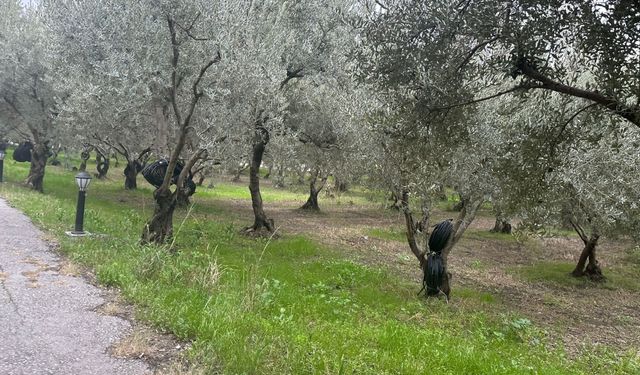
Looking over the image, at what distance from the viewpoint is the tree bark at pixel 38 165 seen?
2136 centimetres

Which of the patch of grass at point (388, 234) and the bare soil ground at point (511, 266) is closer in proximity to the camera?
the bare soil ground at point (511, 266)

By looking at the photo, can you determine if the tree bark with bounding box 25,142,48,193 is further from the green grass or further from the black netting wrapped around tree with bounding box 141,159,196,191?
the green grass

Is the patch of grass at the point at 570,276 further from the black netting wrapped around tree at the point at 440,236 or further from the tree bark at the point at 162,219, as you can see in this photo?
the tree bark at the point at 162,219

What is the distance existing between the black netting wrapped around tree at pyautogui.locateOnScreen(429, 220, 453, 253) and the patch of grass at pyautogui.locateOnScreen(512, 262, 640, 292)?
6051 mm

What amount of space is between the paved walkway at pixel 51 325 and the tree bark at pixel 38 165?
47.4 feet

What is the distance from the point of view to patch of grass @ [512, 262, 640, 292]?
16.0 meters

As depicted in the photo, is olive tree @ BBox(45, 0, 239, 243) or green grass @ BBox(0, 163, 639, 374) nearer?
green grass @ BBox(0, 163, 639, 374)

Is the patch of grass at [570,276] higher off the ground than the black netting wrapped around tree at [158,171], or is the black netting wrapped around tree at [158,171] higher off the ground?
the black netting wrapped around tree at [158,171]

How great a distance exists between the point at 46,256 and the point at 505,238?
2076cm

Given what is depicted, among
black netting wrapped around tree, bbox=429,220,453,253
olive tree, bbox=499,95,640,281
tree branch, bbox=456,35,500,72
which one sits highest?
tree branch, bbox=456,35,500,72

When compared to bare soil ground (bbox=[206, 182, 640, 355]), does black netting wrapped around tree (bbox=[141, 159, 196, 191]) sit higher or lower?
higher

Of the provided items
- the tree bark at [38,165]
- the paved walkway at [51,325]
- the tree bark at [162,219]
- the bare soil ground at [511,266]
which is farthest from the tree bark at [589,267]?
the tree bark at [38,165]

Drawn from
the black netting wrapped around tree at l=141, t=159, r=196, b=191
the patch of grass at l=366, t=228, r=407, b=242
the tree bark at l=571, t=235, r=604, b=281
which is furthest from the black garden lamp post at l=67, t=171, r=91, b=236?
the tree bark at l=571, t=235, r=604, b=281

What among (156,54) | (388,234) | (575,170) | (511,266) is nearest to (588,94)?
(575,170)
